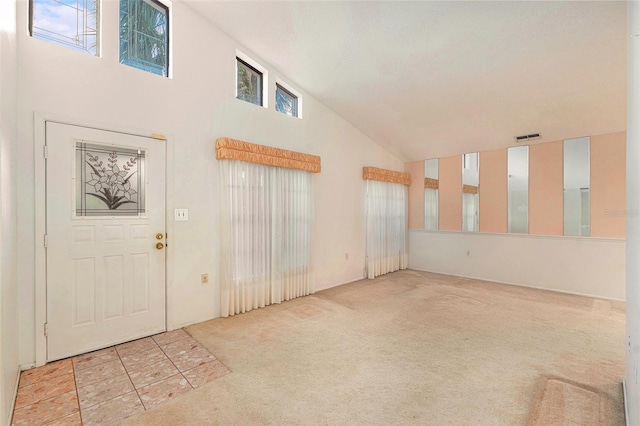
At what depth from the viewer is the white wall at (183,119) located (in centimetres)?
239

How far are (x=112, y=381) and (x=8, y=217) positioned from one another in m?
1.36

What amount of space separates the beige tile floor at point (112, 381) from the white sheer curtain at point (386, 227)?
3618 millimetres

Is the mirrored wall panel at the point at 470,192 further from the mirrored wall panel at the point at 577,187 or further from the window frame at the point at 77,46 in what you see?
the window frame at the point at 77,46

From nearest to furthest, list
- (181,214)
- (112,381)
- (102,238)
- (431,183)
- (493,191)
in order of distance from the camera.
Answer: (112,381), (102,238), (181,214), (493,191), (431,183)

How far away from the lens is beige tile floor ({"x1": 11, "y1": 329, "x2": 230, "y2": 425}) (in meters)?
1.86

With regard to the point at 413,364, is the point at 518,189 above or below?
above

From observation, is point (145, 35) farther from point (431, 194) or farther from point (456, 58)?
point (431, 194)

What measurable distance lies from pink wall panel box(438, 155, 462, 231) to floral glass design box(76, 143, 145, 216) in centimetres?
525

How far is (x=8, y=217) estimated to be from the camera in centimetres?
194

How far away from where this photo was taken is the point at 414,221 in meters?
6.45

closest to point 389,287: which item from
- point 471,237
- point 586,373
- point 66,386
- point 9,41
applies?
point 471,237

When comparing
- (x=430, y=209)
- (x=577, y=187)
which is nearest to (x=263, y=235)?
(x=430, y=209)

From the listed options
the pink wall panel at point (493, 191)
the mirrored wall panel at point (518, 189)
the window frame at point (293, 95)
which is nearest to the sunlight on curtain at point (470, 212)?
the pink wall panel at point (493, 191)

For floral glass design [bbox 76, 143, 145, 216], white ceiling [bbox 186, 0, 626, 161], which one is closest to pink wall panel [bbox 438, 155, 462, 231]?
white ceiling [bbox 186, 0, 626, 161]
